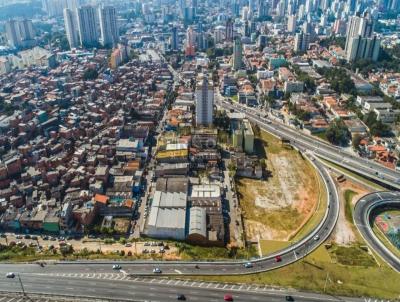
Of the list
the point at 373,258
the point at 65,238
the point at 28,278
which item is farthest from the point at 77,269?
the point at 373,258

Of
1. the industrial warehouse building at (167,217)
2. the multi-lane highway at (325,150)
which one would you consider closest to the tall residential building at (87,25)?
the multi-lane highway at (325,150)

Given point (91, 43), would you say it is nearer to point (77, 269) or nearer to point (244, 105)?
point (244, 105)

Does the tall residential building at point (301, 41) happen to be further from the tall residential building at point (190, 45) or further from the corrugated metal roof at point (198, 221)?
the corrugated metal roof at point (198, 221)

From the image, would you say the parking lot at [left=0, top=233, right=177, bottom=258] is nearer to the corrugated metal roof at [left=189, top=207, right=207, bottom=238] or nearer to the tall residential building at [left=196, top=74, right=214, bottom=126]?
the corrugated metal roof at [left=189, top=207, right=207, bottom=238]

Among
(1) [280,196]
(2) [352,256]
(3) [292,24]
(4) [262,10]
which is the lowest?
(1) [280,196]

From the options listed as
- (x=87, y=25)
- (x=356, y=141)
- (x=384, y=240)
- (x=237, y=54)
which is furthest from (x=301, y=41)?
(x=384, y=240)

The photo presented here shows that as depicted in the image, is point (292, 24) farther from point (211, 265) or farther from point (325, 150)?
point (211, 265)
